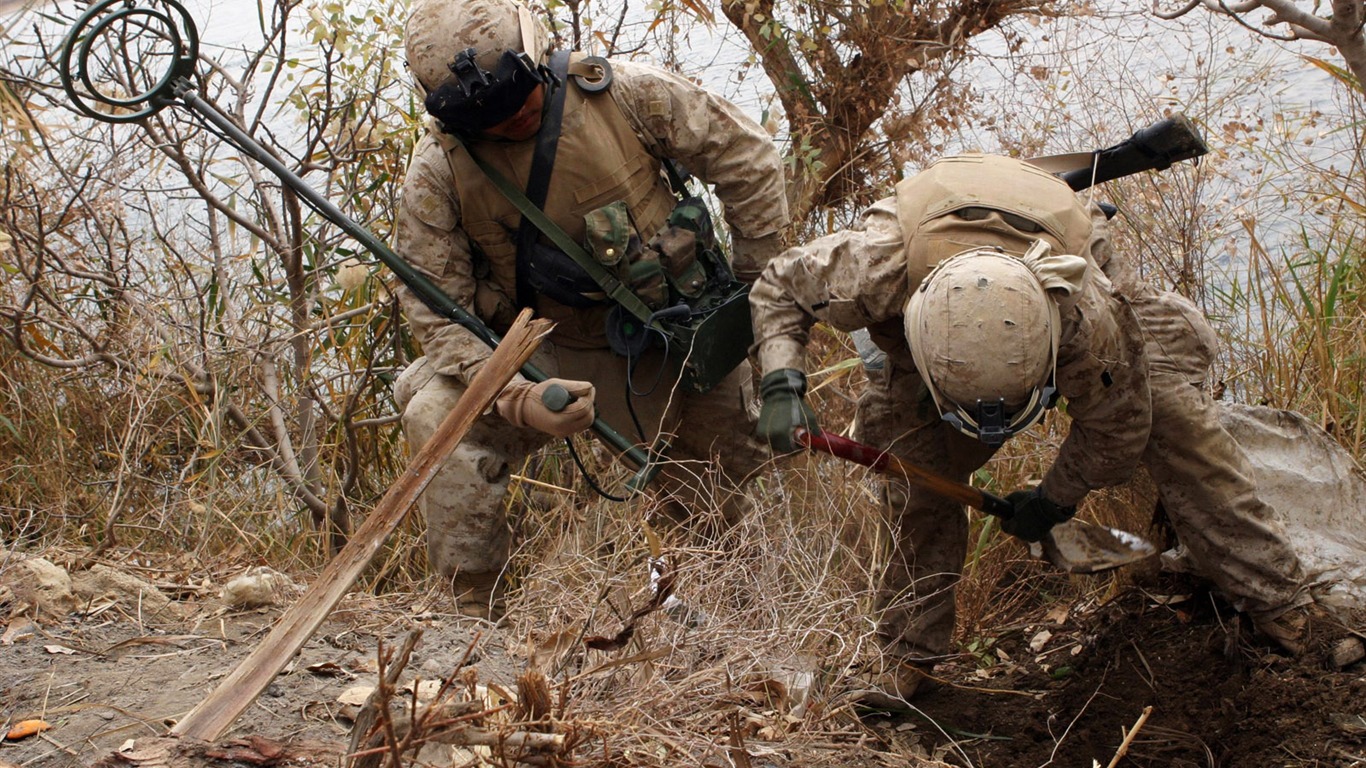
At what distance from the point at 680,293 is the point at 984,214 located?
1.11 meters

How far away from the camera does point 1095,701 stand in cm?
375

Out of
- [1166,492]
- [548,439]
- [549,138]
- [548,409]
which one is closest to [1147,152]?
[1166,492]

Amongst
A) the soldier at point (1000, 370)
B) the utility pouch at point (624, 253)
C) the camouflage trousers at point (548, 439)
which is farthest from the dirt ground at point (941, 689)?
the utility pouch at point (624, 253)

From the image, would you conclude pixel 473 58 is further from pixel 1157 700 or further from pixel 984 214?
pixel 1157 700

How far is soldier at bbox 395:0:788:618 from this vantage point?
353cm

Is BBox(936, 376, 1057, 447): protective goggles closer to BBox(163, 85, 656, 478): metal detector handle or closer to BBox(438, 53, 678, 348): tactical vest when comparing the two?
BBox(163, 85, 656, 478): metal detector handle

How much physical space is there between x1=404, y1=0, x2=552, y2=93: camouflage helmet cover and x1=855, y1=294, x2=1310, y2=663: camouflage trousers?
1.33m

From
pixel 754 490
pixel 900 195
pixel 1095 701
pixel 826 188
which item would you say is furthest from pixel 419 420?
pixel 826 188

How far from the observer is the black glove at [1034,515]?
3521mm

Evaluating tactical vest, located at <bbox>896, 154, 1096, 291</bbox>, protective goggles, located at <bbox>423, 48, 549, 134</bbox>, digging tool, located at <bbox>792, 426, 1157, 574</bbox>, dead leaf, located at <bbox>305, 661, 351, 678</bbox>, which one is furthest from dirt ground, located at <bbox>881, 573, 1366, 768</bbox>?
protective goggles, located at <bbox>423, 48, 549, 134</bbox>

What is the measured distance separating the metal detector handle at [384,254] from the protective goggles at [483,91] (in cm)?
42

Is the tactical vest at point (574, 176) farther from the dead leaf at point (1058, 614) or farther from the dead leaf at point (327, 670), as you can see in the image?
the dead leaf at point (1058, 614)

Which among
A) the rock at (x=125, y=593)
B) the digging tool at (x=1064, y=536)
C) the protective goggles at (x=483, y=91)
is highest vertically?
the protective goggles at (x=483, y=91)

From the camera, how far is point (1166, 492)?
11.3ft
